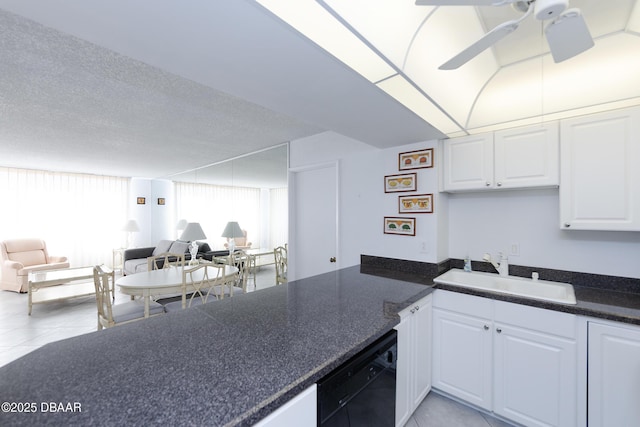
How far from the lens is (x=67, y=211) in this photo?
6195 millimetres

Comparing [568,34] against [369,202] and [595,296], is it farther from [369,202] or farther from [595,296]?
[369,202]

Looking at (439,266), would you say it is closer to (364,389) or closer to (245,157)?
(364,389)

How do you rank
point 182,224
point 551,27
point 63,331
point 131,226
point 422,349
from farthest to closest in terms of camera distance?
point 182,224, point 131,226, point 63,331, point 422,349, point 551,27

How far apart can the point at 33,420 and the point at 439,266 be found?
98.1 inches

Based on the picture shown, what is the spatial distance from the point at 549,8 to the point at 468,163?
4.90 feet

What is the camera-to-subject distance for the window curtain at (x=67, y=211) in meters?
5.59

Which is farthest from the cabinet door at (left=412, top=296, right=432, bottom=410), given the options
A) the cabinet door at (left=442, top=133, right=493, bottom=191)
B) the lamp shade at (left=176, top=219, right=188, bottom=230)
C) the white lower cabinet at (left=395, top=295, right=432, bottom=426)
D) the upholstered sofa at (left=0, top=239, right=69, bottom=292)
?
the upholstered sofa at (left=0, top=239, right=69, bottom=292)

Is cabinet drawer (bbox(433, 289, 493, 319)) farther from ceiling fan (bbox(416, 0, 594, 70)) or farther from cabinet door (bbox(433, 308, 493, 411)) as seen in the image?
ceiling fan (bbox(416, 0, 594, 70))

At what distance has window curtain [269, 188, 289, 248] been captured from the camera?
159 inches

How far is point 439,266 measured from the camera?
7.89 ft

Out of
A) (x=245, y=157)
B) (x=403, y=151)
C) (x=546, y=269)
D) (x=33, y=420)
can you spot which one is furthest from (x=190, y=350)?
(x=245, y=157)

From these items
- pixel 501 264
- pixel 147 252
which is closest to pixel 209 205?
pixel 147 252

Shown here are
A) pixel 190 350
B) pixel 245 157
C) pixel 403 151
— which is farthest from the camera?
pixel 245 157

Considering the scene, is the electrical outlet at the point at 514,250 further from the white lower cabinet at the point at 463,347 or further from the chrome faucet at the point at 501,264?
the white lower cabinet at the point at 463,347
